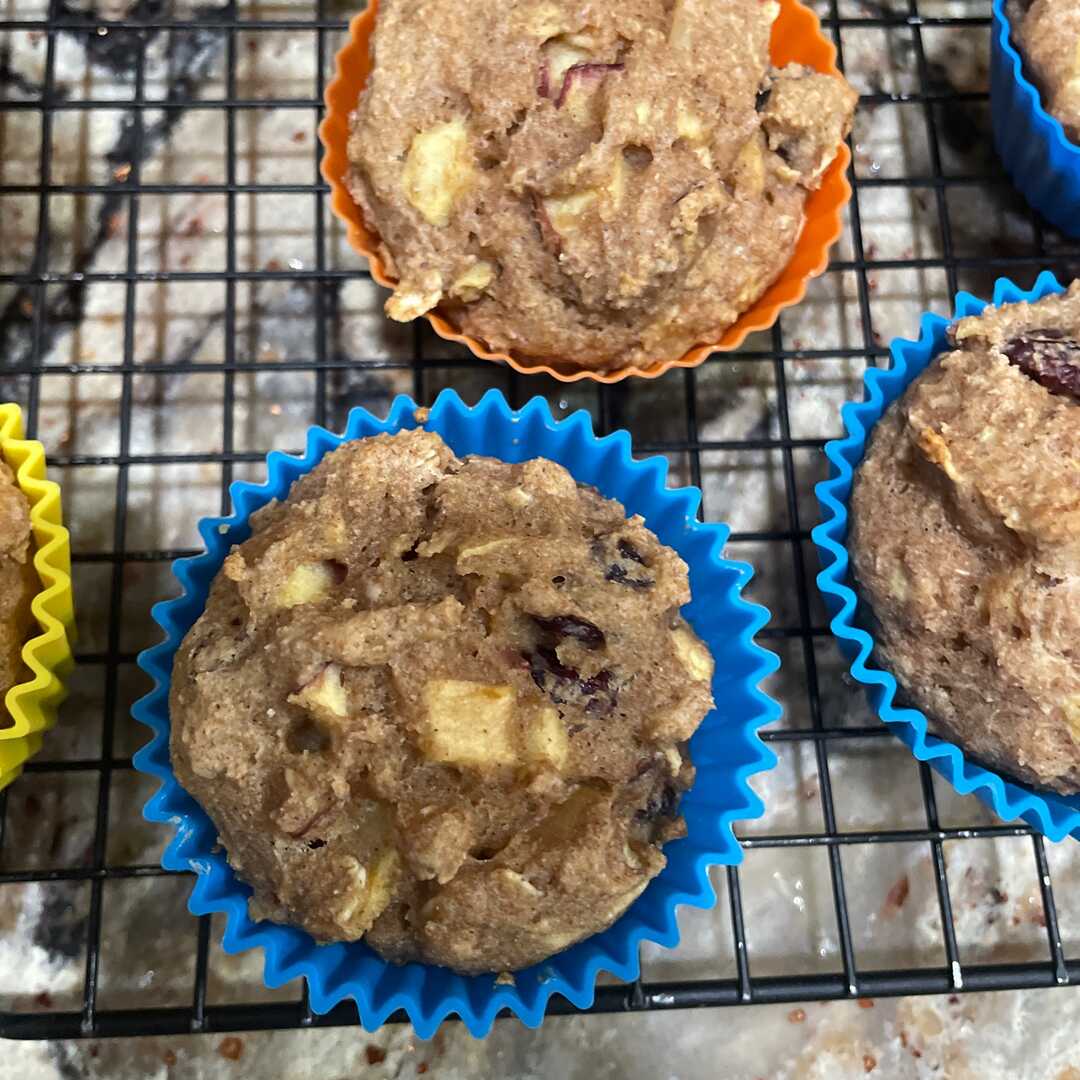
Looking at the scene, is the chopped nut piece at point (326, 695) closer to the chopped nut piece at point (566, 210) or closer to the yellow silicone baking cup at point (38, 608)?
the yellow silicone baking cup at point (38, 608)

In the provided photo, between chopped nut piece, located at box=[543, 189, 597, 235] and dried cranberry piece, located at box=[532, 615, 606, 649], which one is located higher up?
chopped nut piece, located at box=[543, 189, 597, 235]

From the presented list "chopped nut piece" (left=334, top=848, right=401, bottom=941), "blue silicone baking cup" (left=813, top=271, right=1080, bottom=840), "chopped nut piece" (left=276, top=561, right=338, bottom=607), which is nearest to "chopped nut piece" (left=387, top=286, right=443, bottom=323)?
"chopped nut piece" (left=276, top=561, right=338, bottom=607)

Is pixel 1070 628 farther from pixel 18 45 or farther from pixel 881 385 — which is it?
pixel 18 45

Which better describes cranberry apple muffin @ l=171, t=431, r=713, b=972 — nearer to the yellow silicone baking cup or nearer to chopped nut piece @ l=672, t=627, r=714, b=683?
chopped nut piece @ l=672, t=627, r=714, b=683

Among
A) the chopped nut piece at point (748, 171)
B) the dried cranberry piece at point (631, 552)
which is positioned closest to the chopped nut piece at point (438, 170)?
the chopped nut piece at point (748, 171)

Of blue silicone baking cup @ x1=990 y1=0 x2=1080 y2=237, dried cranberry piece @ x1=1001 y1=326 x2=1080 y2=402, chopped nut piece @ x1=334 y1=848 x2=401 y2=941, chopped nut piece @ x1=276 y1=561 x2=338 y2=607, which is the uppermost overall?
blue silicone baking cup @ x1=990 y1=0 x2=1080 y2=237

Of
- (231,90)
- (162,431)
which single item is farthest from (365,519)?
(231,90)
